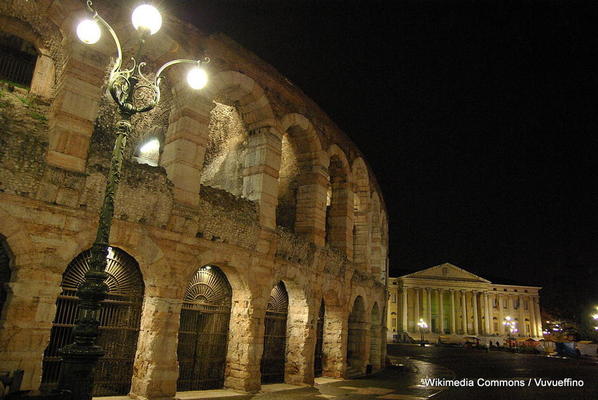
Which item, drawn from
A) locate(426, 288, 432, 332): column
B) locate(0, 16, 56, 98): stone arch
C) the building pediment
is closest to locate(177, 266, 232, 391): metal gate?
locate(0, 16, 56, 98): stone arch

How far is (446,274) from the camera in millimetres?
66000

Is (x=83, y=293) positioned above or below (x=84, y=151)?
below

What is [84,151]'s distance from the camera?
287 inches

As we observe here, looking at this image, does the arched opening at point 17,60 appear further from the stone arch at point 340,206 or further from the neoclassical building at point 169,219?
the stone arch at point 340,206

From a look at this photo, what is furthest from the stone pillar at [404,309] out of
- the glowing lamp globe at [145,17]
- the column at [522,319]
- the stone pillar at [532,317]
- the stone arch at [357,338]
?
the glowing lamp globe at [145,17]

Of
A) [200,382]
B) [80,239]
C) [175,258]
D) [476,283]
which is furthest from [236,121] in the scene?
[476,283]

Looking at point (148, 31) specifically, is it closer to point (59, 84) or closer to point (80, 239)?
point (59, 84)

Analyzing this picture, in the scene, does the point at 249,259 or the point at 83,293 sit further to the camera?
the point at 249,259

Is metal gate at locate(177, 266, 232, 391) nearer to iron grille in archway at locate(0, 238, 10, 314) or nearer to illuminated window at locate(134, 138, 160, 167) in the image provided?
iron grille in archway at locate(0, 238, 10, 314)

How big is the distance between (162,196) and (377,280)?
11.3 m

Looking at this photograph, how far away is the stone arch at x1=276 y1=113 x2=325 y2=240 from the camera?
497 inches

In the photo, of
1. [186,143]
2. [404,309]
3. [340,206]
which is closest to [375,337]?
[340,206]

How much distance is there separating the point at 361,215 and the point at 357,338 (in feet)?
15.5

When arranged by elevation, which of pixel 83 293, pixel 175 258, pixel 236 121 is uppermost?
pixel 236 121
